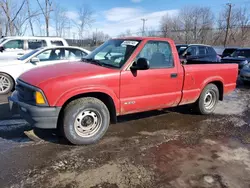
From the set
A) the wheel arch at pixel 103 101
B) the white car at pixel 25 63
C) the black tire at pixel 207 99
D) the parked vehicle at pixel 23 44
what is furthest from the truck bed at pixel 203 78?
the parked vehicle at pixel 23 44

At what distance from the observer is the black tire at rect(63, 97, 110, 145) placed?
3.75 meters

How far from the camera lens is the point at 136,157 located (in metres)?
3.62

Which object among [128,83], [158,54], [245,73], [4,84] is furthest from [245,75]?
[4,84]

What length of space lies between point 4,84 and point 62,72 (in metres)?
4.65

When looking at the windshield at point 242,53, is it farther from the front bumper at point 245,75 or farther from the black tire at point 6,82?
the black tire at point 6,82

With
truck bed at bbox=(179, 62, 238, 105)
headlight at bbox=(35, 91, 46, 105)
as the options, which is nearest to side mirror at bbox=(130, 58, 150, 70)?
truck bed at bbox=(179, 62, 238, 105)

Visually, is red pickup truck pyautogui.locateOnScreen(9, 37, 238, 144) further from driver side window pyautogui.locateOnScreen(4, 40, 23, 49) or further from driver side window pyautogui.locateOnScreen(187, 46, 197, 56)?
driver side window pyautogui.locateOnScreen(4, 40, 23, 49)

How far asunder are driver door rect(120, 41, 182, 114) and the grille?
149 centimetres

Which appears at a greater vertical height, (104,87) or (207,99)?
(104,87)

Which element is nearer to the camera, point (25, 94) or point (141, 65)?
point (25, 94)

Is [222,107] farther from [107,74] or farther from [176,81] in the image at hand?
[107,74]

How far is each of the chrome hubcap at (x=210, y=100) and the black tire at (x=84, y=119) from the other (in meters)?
3.01

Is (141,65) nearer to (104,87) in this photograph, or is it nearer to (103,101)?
(104,87)

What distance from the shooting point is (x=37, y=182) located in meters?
2.89
